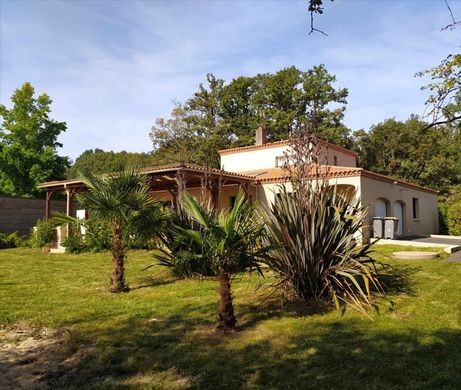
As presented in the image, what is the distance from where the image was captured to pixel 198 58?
11492 millimetres

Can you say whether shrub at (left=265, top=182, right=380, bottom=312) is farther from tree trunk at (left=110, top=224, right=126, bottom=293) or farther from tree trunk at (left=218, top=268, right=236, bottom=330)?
tree trunk at (left=110, top=224, right=126, bottom=293)

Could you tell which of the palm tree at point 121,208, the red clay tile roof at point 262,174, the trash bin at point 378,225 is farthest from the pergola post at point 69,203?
the trash bin at point 378,225

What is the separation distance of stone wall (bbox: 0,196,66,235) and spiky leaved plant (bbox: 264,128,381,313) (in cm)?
1888

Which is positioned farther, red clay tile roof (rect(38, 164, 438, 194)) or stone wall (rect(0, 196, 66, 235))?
stone wall (rect(0, 196, 66, 235))

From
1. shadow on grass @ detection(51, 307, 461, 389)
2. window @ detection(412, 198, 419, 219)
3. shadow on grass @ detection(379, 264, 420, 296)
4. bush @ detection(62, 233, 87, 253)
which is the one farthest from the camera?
window @ detection(412, 198, 419, 219)

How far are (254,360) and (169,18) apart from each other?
20.7ft

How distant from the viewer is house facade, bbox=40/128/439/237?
55.0 feet

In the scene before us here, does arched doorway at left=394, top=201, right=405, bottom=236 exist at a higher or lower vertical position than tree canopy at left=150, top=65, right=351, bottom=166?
lower

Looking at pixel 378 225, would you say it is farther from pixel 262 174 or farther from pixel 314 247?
pixel 314 247

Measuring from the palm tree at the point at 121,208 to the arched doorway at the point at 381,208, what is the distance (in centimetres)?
1332

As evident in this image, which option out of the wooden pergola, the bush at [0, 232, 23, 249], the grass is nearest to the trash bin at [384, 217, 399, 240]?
the wooden pergola

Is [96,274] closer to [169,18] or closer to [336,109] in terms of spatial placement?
[169,18]

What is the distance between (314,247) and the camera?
20.1 ft

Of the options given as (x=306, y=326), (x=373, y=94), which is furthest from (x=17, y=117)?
(x=306, y=326)
